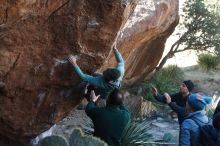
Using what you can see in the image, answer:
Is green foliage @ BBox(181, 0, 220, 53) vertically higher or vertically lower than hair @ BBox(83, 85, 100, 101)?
lower

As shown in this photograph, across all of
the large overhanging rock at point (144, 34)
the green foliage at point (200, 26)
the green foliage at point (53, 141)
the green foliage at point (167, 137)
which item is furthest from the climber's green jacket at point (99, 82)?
the green foliage at point (200, 26)

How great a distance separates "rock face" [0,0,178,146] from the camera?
6047mm

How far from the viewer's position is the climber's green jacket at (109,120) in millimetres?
6004

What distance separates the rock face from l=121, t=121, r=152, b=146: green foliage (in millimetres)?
2719

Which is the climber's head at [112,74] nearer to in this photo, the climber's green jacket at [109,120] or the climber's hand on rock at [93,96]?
the climber's hand on rock at [93,96]

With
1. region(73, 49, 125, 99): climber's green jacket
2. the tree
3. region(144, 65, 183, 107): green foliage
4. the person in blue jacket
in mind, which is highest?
the person in blue jacket

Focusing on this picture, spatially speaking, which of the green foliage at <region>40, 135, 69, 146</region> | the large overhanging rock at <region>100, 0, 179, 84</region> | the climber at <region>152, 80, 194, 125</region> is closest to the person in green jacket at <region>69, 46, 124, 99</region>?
the green foliage at <region>40, 135, 69, 146</region>

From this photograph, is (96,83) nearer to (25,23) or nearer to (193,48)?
(25,23)

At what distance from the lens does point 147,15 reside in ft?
35.0

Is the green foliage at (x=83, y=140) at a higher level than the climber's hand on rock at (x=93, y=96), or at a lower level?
lower

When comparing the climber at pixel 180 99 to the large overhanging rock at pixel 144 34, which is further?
the large overhanging rock at pixel 144 34

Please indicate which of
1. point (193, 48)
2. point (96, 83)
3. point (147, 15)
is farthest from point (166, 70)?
point (96, 83)

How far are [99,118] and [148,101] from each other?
8248 mm

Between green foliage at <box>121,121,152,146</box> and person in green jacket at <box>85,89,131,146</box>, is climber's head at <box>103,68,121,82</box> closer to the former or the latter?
person in green jacket at <box>85,89,131,146</box>
